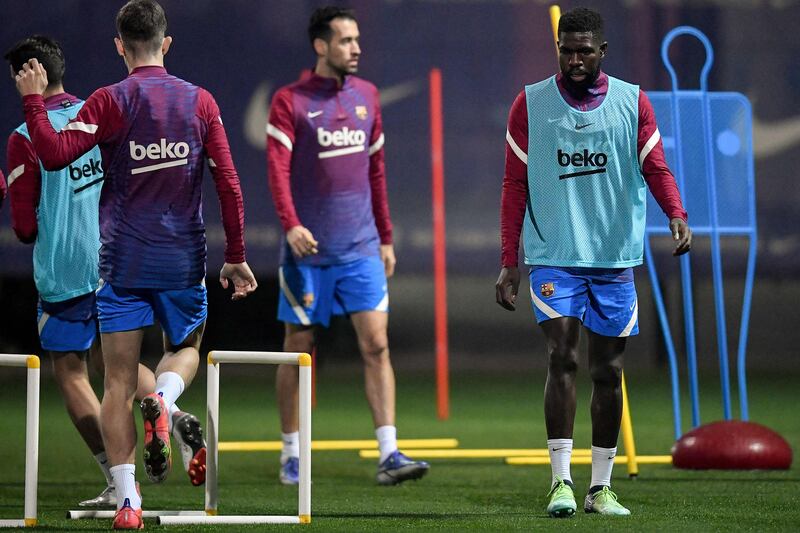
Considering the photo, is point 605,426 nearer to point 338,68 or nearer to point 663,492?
point 663,492

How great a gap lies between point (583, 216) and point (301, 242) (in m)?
1.60

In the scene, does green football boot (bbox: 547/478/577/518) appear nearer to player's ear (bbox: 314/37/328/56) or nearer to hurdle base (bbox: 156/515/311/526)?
hurdle base (bbox: 156/515/311/526)

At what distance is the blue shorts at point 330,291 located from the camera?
6164 millimetres

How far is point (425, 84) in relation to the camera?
1082 centimetres

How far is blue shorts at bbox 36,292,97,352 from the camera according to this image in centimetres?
505

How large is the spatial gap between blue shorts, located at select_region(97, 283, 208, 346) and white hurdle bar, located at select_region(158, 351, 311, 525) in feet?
0.61

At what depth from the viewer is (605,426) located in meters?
4.69

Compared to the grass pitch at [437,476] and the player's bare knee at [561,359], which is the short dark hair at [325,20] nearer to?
the grass pitch at [437,476]

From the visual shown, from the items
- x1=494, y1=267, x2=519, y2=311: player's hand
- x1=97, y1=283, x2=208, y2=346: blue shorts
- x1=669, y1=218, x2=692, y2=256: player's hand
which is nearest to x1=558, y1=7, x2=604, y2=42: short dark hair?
x1=669, y1=218, x2=692, y2=256: player's hand

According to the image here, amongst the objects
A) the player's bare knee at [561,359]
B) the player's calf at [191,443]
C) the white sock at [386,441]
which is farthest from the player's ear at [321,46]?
the player's calf at [191,443]

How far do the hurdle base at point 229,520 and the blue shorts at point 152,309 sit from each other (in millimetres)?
537

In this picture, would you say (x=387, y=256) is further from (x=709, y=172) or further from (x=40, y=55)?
(x=40, y=55)

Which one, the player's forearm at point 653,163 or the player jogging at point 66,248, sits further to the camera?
the player jogging at point 66,248

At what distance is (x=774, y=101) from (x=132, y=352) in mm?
7865
